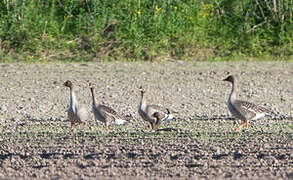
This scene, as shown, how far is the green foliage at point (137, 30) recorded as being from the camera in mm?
18375

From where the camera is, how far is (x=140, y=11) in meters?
18.6

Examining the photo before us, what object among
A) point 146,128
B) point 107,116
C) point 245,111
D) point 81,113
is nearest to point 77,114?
point 81,113

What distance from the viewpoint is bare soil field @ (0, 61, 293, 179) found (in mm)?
7582

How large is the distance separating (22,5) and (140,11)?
2732 millimetres

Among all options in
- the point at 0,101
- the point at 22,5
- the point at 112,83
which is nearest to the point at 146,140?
the point at 0,101

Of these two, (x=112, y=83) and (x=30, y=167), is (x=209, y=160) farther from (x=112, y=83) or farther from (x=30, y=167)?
(x=112, y=83)

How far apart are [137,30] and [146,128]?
7985 millimetres

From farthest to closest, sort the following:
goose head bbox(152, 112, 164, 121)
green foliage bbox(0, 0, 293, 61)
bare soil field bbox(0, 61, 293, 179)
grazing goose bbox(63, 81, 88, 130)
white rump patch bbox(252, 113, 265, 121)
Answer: green foliage bbox(0, 0, 293, 61) → white rump patch bbox(252, 113, 265, 121) → goose head bbox(152, 112, 164, 121) → grazing goose bbox(63, 81, 88, 130) → bare soil field bbox(0, 61, 293, 179)

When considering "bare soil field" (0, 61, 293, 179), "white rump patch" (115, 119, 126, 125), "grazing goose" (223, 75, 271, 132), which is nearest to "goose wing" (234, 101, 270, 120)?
"grazing goose" (223, 75, 271, 132)

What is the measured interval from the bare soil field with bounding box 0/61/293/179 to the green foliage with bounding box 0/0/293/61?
2.25 ft

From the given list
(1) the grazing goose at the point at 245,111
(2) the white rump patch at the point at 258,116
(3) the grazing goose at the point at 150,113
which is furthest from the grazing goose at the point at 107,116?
(2) the white rump patch at the point at 258,116

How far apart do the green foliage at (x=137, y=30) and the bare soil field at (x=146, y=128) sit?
686 millimetres

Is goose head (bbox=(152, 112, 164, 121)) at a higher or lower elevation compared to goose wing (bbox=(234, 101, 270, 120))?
lower

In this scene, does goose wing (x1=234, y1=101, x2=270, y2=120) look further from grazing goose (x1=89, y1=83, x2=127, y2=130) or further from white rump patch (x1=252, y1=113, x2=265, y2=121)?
grazing goose (x1=89, y1=83, x2=127, y2=130)
